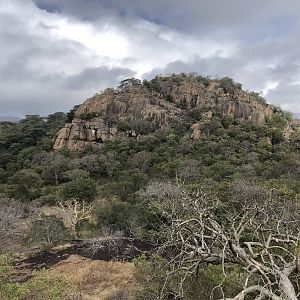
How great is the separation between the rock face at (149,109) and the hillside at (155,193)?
6.3 inches

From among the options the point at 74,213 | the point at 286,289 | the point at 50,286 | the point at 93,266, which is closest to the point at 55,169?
the point at 74,213

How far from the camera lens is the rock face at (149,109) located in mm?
51000

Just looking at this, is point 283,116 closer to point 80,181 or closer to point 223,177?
point 223,177

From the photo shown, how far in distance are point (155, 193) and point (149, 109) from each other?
98.8ft

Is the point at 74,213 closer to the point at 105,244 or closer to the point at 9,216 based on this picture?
the point at 9,216

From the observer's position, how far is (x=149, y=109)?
54656 millimetres

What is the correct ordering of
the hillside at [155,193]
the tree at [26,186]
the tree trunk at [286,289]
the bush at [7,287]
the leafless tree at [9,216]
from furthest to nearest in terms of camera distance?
1. the tree at [26,186]
2. the leafless tree at [9,216]
3. the bush at [7,287]
4. the hillside at [155,193]
5. the tree trunk at [286,289]

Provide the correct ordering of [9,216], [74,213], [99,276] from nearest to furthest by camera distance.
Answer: [99,276], [9,216], [74,213]

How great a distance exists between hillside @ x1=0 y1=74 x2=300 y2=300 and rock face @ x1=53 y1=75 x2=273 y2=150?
160 mm

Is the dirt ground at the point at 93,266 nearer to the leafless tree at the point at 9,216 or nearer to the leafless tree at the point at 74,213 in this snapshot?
the leafless tree at the point at 74,213

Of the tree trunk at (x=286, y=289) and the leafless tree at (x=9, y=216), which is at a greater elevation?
the tree trunk at (x=286, y=289)

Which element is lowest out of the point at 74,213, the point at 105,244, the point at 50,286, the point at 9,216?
the point at 105,244

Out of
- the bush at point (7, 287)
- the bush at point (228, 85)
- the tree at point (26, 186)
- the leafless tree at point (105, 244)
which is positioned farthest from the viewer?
the bush at point (228, 85)

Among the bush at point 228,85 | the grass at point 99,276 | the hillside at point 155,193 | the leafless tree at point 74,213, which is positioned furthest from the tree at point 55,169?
the bush at point 228,85
